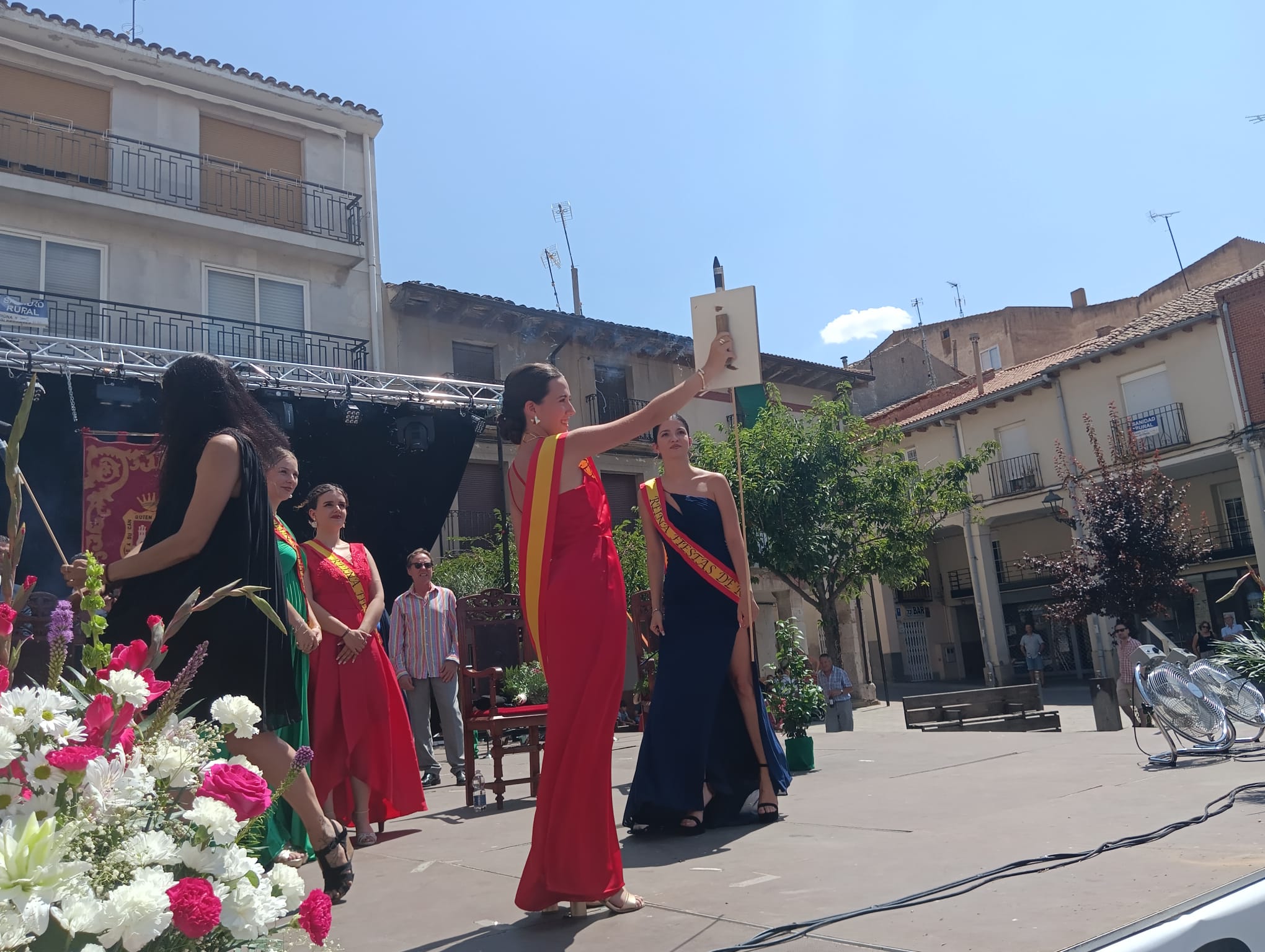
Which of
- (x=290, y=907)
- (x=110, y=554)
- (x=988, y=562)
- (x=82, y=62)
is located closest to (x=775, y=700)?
(x=290, y=907)

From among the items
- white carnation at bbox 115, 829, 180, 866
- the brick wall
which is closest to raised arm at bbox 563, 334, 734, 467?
white carnation at bbox 115, 829, 180, 866

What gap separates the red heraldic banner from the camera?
32.9ft

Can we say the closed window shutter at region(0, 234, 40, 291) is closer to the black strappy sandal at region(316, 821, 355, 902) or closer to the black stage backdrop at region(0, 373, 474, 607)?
the black stage backdrop at region(0, 373, 474, 607)

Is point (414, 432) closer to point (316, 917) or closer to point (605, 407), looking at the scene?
point (316, 917)

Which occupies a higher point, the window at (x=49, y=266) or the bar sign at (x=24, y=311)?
the window at (x=49, y=266)

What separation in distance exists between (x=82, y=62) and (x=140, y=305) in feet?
14.1

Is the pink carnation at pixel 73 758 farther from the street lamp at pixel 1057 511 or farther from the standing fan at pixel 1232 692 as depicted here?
the street lamp at pixel 1057 511

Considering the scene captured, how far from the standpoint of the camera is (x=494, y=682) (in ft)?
21.0

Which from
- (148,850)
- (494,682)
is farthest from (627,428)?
(494,682)

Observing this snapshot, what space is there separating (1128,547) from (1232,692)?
53.3 feet

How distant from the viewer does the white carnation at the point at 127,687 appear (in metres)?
1.37

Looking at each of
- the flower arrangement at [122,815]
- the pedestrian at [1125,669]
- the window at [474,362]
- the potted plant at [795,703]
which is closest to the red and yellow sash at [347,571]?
the potted plant at [795,703]

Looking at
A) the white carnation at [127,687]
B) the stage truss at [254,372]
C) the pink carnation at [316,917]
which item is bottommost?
the pink carnation at [316,917]

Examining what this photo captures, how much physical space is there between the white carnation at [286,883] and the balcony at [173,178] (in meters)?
17.7
